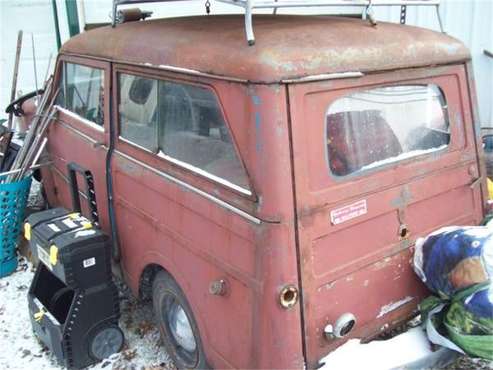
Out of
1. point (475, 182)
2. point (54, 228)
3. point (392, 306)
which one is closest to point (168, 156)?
point (54, 228)

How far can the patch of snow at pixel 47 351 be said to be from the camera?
3076mm

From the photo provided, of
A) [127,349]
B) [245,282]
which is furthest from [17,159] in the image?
[245,282]

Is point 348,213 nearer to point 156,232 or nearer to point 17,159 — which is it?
point 156,232

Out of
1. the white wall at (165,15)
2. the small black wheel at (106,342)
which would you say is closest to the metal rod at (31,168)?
the small black wheel at (106,342)

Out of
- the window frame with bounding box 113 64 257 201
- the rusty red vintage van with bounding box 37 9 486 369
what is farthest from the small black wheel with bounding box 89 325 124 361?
the window frame with bounding box 113 64 257 201

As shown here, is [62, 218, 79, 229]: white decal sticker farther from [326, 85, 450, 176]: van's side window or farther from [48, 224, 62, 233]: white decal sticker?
[326, 85, 450, 176]: van's side window

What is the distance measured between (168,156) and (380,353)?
1.37m

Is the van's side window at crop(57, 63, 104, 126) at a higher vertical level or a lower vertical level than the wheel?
higher

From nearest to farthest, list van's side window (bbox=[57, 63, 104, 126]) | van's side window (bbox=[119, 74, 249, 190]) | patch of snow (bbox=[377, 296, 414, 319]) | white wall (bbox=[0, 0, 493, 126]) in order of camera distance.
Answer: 1. van's side window (bbox=[119, 74, 249, 190])
2. patch of snow (bbox=[377, 296, 414, 319])
3. van's side window (bbox=[57, 63, 104, 126])
4. white wall (bbox=[0, 0, 493, 126])

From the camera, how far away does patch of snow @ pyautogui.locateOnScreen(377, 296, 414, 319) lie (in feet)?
7.75

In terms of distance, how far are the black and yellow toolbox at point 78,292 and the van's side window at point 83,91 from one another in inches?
29.1

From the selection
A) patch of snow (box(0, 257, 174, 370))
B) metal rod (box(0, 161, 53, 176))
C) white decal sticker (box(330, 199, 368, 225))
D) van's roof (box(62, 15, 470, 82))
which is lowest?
patch of snow (box(0, 257, 174, 370))

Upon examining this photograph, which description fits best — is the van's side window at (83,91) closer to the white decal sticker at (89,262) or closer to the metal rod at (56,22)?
the white decal sticker at (89,262)

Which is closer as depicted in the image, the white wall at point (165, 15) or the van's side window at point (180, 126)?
the van's side window at point (180, 126)
